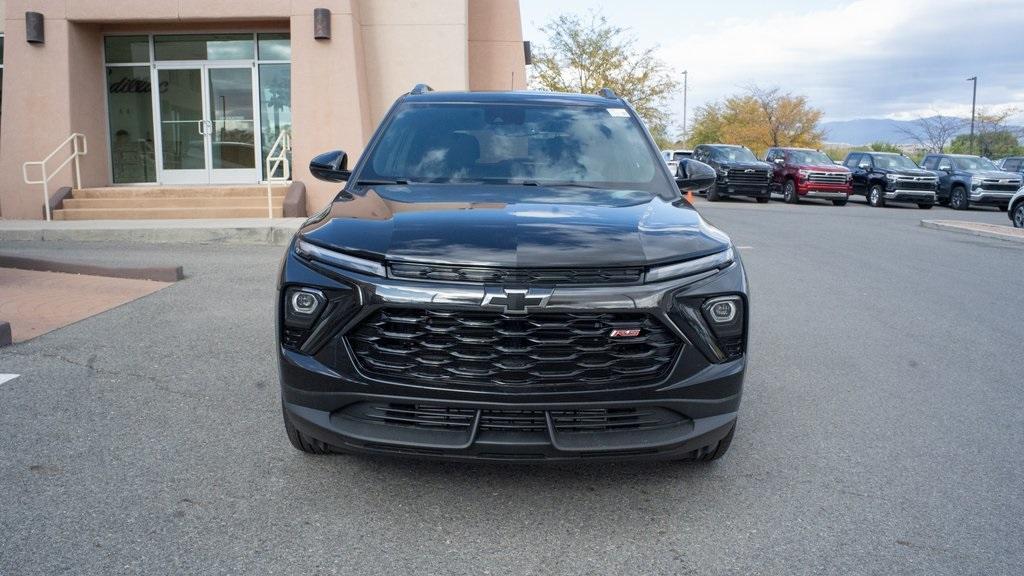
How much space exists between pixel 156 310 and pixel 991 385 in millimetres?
6570

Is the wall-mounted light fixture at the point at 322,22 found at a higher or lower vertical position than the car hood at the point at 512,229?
higher

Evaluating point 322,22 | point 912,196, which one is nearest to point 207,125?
point 322,22

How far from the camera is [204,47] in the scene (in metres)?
18.4

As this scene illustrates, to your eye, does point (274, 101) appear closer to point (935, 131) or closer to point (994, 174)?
point (994, 174)

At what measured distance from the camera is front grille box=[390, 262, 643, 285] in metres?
3.12

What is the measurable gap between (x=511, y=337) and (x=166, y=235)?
37.7 ft

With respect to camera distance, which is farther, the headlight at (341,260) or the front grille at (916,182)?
the front grille at (916,182)

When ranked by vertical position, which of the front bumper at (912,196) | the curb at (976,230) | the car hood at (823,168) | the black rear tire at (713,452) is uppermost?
the car hood at (823,168)

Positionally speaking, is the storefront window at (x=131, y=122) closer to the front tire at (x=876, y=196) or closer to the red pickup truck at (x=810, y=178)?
the red pickup truck at (x=810, y=178)

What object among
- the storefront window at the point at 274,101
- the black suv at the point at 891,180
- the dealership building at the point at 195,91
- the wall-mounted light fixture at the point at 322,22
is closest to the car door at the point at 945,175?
the black suv at the point at 891,180

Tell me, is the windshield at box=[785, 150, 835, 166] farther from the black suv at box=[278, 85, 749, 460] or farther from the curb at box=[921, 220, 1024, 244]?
the black suv at box=[278, 85, 749, 460]

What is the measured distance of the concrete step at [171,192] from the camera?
1627cm

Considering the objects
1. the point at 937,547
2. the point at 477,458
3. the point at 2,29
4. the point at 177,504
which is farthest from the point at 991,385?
the point at 2,29

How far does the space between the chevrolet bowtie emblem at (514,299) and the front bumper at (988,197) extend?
27.4m
